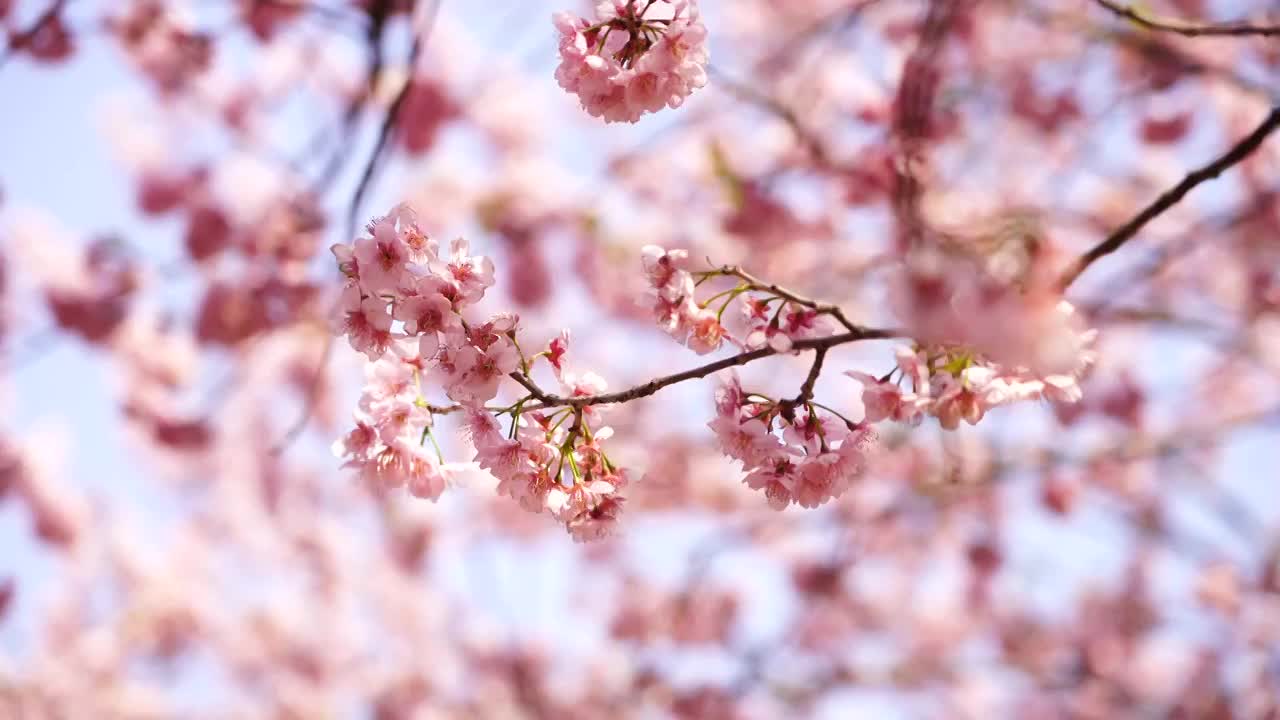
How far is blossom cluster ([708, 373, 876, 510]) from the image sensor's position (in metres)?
1.70

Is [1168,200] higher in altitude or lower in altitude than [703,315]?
higher

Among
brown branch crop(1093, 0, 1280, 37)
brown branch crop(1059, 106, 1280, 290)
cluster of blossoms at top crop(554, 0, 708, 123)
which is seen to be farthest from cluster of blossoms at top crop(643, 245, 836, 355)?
brown branch crop(1093, 0, 1280, 37)

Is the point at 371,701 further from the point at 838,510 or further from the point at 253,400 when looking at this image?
the point at 838,510

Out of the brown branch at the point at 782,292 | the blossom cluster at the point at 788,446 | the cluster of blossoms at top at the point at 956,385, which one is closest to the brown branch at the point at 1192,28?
the cluster of blossoms at top at the point at 956,385

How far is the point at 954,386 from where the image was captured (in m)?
1.66

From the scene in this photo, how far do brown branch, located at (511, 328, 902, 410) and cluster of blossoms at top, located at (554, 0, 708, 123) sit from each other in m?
→ 0.47

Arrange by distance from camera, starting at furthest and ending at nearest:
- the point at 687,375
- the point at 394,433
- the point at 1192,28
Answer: the point at 1192,28 < the point at 394,433 < the point at 687,375

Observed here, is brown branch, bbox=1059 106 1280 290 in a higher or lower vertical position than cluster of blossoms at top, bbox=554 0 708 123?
lower

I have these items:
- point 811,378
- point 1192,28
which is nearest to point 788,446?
point 811,378

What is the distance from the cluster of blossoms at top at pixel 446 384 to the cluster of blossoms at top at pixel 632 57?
14.7 inches

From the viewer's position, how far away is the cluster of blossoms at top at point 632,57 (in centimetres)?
175

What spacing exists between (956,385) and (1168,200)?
50 cm

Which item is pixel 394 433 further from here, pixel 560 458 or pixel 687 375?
pixel 687 375

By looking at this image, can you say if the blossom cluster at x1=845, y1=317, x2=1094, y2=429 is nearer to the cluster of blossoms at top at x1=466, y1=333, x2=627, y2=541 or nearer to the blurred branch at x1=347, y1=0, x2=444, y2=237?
the cluster of blossoms at top at x1=466, y1=333, x2=627, y2=541
